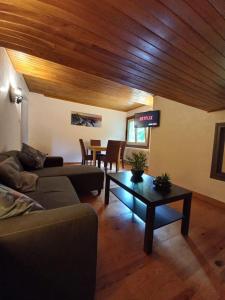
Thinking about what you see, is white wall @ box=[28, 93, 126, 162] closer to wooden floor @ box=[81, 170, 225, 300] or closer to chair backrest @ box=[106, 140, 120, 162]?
chair backrest @ box=[106, 140, 120, 162]

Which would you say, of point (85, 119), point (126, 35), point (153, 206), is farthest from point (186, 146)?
point (85, 119)

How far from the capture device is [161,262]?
52.6 inches

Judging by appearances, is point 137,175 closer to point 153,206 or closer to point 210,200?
Answer: point 153,206

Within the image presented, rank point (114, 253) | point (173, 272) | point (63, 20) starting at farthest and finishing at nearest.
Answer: point (114, 253), point (173, 272), point (63, 20)

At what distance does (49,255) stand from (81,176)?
1.69 metres

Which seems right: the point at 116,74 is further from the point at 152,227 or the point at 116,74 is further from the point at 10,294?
the point at 10,294

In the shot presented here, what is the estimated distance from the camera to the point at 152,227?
4.70 ft

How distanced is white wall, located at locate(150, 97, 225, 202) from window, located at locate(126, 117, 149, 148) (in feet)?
5.93

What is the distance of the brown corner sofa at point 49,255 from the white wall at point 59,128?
15.0 ft

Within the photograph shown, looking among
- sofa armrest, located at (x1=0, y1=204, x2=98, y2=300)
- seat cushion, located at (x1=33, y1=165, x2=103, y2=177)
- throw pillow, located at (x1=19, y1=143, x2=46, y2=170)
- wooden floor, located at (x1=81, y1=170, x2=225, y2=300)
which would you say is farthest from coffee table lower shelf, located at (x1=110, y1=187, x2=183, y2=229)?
throw pillow, located at (x1=19, y1=143, x2=46, y2=170)

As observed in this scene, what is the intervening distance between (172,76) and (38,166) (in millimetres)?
2357

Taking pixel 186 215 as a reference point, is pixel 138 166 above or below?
above

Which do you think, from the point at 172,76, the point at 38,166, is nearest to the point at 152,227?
the point at 172,76

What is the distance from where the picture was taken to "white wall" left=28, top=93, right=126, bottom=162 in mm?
4844
